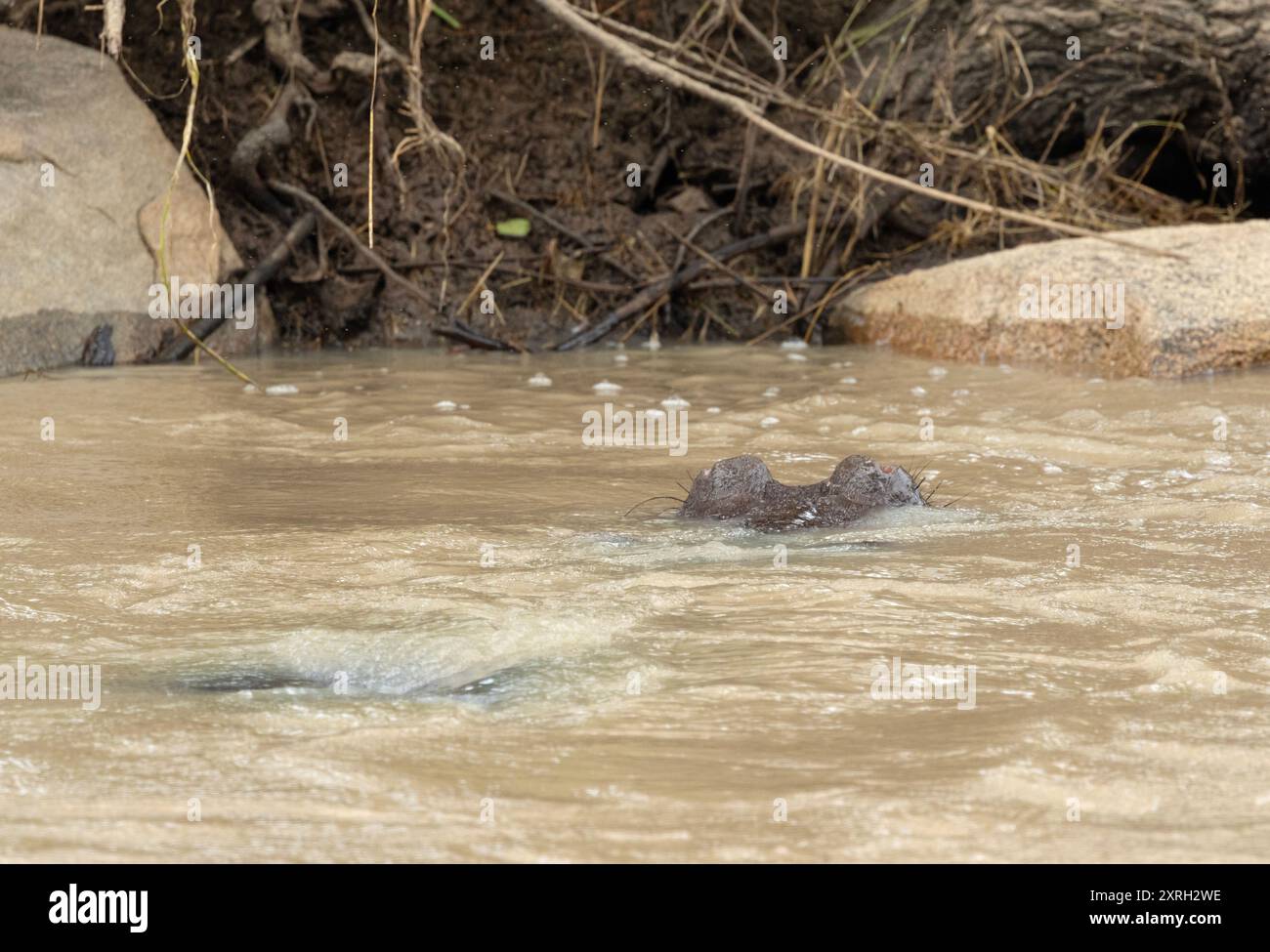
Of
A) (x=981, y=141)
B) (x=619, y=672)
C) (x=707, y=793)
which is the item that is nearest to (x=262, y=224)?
(x=981, y=141)

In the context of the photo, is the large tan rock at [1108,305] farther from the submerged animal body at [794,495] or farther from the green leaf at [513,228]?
the submerged animal body at [794,495]

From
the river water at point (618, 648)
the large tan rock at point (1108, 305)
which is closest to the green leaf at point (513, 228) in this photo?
the large tan rock at point (1108, 305)

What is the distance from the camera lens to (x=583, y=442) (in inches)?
221

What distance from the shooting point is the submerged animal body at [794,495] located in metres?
4.15

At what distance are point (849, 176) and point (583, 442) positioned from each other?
13.3 ft

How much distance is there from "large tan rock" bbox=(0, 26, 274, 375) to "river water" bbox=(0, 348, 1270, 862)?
1.80m

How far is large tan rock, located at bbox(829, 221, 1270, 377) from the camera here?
280 inches

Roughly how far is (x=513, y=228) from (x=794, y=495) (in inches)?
204

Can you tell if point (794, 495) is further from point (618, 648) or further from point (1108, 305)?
point (1108, 305)

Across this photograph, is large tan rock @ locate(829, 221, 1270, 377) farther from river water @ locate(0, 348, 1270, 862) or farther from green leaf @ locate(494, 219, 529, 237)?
green leaf @ locate(494, 219, 529, 237)

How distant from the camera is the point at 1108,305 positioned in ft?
24.1

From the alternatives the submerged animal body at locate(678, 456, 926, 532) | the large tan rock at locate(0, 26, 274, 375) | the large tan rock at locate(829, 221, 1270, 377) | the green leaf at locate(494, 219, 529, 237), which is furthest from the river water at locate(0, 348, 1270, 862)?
the green leaf at locate(494, 219, 529, 237)

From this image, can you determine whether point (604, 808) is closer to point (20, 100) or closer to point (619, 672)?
point (619, 672)

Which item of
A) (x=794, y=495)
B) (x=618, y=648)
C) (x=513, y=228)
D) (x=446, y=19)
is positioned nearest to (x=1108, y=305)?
(x=513, y=228)
